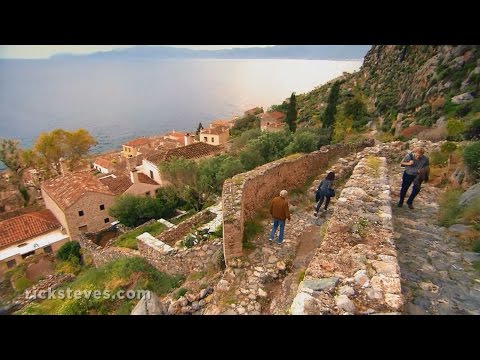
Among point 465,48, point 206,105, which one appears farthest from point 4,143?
point 206,105

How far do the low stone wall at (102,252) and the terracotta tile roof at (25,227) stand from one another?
171 inches

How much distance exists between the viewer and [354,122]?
95.5 feet

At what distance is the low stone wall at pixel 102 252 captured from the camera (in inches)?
400

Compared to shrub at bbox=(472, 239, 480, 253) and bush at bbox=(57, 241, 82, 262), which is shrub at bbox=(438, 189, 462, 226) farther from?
bush at bbox=(57, 241, 82, 262)

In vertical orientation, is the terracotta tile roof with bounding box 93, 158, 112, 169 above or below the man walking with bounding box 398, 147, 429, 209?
below

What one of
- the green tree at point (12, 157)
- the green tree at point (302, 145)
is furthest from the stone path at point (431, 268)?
the green tree at point (12, 157)

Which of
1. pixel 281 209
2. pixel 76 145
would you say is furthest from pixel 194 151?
pixel 281 209

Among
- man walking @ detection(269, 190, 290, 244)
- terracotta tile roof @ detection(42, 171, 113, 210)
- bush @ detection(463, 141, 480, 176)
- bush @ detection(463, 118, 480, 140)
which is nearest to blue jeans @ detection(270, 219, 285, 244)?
man walking @ detection(269, 190, 290, 244)

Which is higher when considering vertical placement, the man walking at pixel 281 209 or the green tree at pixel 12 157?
the man walking at pixel 281 209

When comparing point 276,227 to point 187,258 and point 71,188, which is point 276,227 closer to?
point 187,258

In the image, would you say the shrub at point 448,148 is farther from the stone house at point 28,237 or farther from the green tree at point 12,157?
the green tree at point 12,157

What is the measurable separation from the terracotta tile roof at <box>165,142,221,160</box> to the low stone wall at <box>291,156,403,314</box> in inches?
874

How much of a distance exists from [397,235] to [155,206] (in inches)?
561

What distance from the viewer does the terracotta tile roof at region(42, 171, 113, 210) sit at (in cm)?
1761
